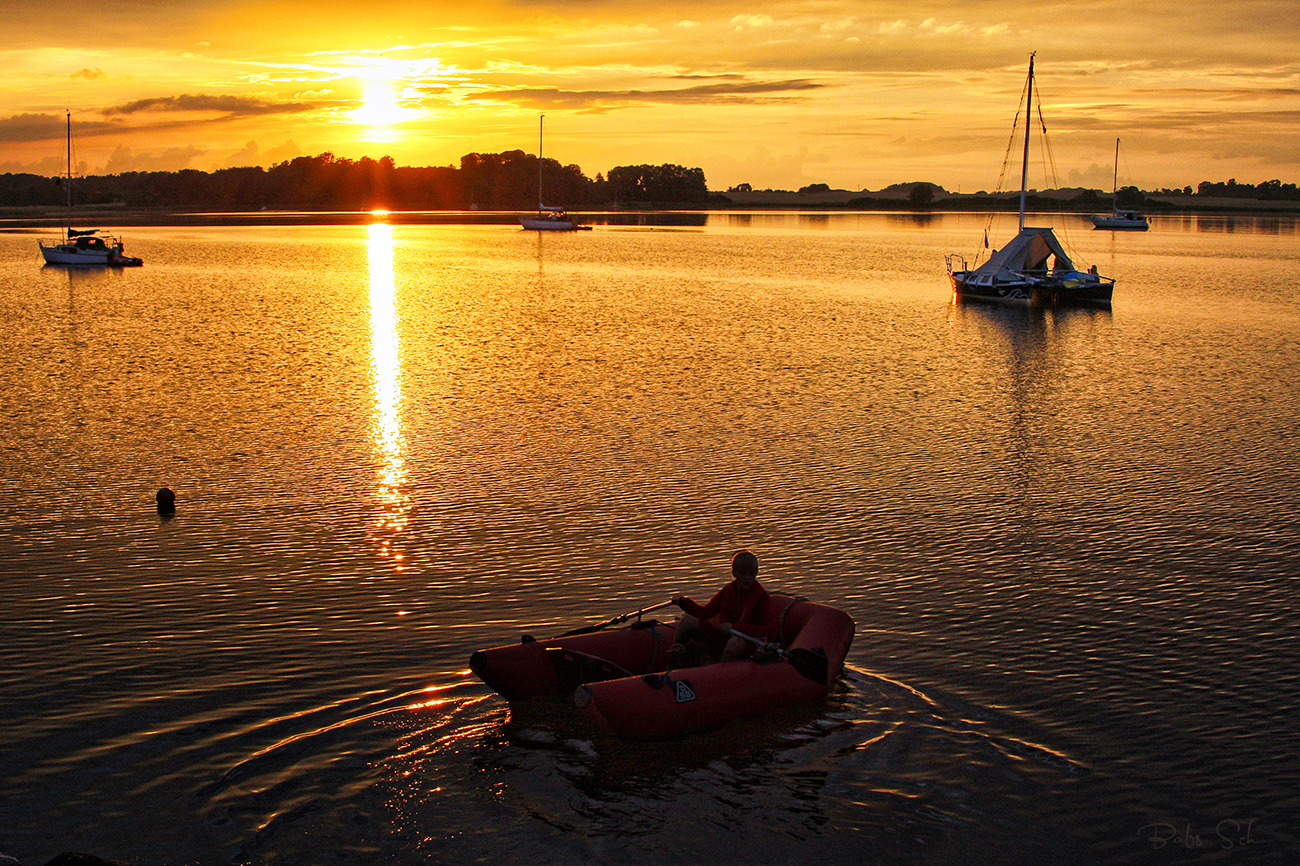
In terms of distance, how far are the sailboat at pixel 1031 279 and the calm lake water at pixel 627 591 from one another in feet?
51.9

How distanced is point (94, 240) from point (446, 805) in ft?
196

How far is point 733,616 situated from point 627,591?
2187 millimetres

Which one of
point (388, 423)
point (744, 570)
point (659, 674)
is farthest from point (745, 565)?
point (388, 423)

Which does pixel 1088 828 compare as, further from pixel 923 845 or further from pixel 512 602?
pixel 512 602

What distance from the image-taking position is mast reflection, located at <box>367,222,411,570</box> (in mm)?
14289

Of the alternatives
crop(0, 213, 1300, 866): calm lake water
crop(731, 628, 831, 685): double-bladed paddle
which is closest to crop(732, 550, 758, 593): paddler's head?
crop(731, 628, 831, 685): double-bladed paddle

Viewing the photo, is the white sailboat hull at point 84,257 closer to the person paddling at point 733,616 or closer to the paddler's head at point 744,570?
the person paddling at point 733,616

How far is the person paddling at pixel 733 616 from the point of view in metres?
9.80

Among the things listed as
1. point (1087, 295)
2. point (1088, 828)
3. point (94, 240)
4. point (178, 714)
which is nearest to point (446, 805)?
point (178, 714)

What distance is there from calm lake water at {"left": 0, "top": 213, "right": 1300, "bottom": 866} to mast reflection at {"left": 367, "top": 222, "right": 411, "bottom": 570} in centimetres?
12

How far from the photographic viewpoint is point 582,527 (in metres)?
14.2

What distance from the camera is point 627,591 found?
1200cm

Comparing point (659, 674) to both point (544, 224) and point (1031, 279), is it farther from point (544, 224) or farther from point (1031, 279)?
point (544, 224)

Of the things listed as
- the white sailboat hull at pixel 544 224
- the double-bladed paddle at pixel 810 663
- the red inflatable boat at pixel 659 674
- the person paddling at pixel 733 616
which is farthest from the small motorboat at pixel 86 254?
the double-bladed paddle at pixel 810 663
